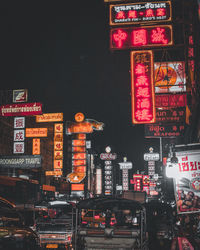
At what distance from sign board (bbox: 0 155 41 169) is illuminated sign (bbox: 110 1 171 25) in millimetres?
15818

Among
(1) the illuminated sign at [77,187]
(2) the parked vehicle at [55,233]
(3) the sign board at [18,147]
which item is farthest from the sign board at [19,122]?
(2) the parked vehicle at [55,233]

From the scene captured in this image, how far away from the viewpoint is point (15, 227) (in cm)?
943

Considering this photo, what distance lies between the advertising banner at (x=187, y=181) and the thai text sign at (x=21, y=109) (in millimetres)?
21666

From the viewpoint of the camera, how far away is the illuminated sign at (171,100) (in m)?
21.8

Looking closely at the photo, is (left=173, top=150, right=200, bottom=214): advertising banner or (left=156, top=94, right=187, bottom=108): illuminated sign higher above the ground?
(left=156, top=94, right=187, bottom=108): illuminated sign

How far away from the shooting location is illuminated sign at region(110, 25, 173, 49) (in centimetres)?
1877

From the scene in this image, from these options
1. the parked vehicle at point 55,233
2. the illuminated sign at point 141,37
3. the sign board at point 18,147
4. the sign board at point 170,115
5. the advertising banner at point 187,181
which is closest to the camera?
the advertising banner at point 187,181

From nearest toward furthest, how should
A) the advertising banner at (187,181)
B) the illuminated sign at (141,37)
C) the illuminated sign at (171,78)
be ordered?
the advertising banner at (187,181) → the illuminated sign at (141,37) → the illuminated sign at (171,78)

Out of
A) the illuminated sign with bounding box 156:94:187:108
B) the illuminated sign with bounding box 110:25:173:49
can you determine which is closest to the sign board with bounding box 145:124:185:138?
the illuminated sign with bounding box 156:94:187:108

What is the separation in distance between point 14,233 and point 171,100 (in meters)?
15.2

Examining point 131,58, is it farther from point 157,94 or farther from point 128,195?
point 128,195

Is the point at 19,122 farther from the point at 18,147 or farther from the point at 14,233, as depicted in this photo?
the point at 14,233

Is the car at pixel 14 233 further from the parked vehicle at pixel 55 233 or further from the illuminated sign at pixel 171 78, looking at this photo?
the illuminated sign at pixel 171 78

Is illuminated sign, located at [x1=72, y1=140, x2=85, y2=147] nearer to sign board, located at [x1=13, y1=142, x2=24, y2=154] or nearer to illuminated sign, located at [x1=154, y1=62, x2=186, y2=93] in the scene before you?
sign board, located at [x1=13, y1=142, x2=24, y2=154]
